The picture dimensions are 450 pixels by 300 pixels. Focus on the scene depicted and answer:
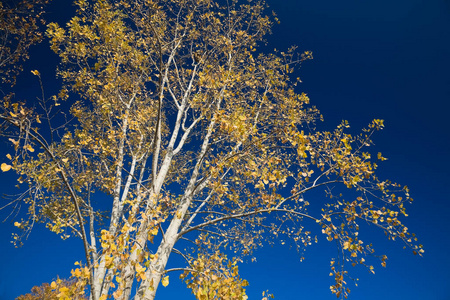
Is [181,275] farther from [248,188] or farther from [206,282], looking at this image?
[248,188]

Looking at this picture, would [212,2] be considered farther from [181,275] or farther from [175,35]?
[181,275]

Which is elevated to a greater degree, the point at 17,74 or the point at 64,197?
the point at 17,74

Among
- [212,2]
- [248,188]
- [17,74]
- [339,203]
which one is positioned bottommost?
[339,203]

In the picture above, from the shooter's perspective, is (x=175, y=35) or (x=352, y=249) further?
(x=175, y=35)

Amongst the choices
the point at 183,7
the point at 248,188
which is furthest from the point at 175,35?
the point at 248,188

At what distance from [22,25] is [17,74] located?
1.48 metres

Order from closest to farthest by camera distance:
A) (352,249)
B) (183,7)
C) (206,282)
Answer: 1. (352,249)
2. (206,282)
3. (183,7)

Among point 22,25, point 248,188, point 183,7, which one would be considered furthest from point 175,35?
point 248,188

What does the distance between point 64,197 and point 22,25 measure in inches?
235

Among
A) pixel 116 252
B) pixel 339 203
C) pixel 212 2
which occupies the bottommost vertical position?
pixel 116 252

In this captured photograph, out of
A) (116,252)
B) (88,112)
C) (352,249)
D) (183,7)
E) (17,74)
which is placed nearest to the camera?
(116,252)

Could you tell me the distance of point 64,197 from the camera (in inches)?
383

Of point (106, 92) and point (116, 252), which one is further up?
point (106, 92)

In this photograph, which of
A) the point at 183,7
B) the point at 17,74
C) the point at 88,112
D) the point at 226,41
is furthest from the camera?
the point at 88,112
